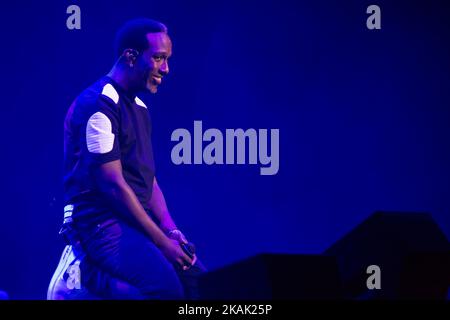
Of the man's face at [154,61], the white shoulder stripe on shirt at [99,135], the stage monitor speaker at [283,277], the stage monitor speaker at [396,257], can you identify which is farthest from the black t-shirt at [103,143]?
the stage monitor speaker at [396,257]

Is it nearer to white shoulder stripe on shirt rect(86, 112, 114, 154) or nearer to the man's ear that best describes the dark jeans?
white shoulder stripe on shirt rect(86, 112, 114, 154)

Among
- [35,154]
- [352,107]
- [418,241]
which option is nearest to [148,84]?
[35,154]

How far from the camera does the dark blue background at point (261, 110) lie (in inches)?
151

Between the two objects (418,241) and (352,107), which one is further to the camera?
(352,107)

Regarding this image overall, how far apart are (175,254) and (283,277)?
0.74m

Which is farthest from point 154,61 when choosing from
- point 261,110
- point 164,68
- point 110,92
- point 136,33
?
point 261,110

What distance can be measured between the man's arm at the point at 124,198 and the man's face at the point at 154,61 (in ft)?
1.45

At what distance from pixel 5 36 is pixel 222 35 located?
1.06m

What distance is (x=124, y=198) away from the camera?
3.69m

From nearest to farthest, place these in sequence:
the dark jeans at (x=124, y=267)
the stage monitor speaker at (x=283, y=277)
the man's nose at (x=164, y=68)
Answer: the stage monitor speaker at (x=283, y=277) < the dark jeans at (x=124, y=267) < the man's nose at (x=164, y=68)

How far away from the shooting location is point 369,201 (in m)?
3.89

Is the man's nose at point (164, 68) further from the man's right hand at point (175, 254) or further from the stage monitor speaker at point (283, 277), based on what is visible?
the stage monitor speaker at point (283, 277)
